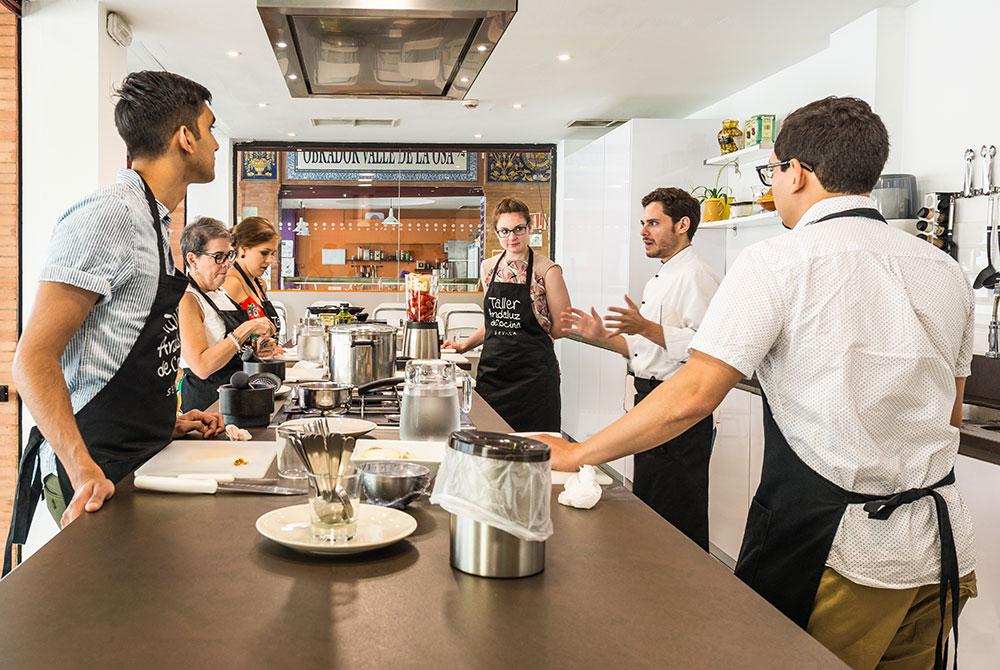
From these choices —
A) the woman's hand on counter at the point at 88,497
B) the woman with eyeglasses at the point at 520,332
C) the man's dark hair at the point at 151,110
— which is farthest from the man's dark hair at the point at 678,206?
the woman's hand on counter at the point at 88,497

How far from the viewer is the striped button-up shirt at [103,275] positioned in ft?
5.31

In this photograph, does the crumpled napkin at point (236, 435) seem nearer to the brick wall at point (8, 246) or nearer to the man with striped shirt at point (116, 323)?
the man with striped shirt at point (116, 323)

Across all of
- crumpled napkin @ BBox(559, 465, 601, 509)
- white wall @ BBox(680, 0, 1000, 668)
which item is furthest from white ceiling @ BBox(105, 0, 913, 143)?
crumpled napkin @ BBox(559, 465, 601, 509)

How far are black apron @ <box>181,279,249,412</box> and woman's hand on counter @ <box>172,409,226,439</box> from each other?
1.07m

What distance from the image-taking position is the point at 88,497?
4.47ft

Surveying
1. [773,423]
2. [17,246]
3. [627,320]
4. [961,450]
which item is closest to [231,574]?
[773,423]

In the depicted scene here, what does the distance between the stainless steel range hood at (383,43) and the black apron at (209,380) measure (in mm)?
890

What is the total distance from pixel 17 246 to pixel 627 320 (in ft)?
10.7

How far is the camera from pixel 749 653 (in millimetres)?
872

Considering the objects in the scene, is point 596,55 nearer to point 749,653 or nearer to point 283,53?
point 283,53

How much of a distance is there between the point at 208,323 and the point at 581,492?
2073 mm

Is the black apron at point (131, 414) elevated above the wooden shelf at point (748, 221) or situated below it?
below

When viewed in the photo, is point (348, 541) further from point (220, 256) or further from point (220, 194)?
point (220, 194)

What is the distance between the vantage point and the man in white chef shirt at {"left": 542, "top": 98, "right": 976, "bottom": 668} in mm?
1420
